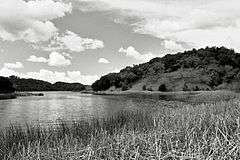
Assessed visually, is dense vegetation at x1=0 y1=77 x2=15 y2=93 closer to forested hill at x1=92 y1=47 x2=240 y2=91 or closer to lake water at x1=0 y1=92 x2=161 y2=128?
forested hill at x1=92 y1=47 x2=240 y2=91

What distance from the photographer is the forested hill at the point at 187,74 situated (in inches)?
4287

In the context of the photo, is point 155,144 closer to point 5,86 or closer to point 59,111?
point 59,111

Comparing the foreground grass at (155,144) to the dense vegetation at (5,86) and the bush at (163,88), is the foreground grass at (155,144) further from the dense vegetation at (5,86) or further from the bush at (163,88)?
the dense vegetation at (5,86)

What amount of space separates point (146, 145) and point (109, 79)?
146 m

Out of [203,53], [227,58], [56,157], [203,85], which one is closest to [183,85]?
[203,85]

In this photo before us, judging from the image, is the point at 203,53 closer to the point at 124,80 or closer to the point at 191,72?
the point at 191,72

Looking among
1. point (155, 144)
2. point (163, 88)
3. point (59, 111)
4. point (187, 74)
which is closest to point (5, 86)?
point (163, 88)

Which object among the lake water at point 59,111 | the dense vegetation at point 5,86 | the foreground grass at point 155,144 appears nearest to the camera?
the foreground grass at point 155,144

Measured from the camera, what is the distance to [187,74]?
12075 centimetres

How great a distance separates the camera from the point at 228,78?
108562 mm

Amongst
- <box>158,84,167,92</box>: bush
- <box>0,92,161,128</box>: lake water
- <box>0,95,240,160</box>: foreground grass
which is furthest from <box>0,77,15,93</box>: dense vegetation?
<box>0,95,240,160</box>: foreground grass

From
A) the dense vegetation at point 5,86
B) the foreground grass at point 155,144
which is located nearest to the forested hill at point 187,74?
the dense vegetation at point 5,86

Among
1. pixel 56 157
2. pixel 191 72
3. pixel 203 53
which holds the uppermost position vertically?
pixel 203 53

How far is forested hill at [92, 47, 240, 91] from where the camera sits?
10890 cm
